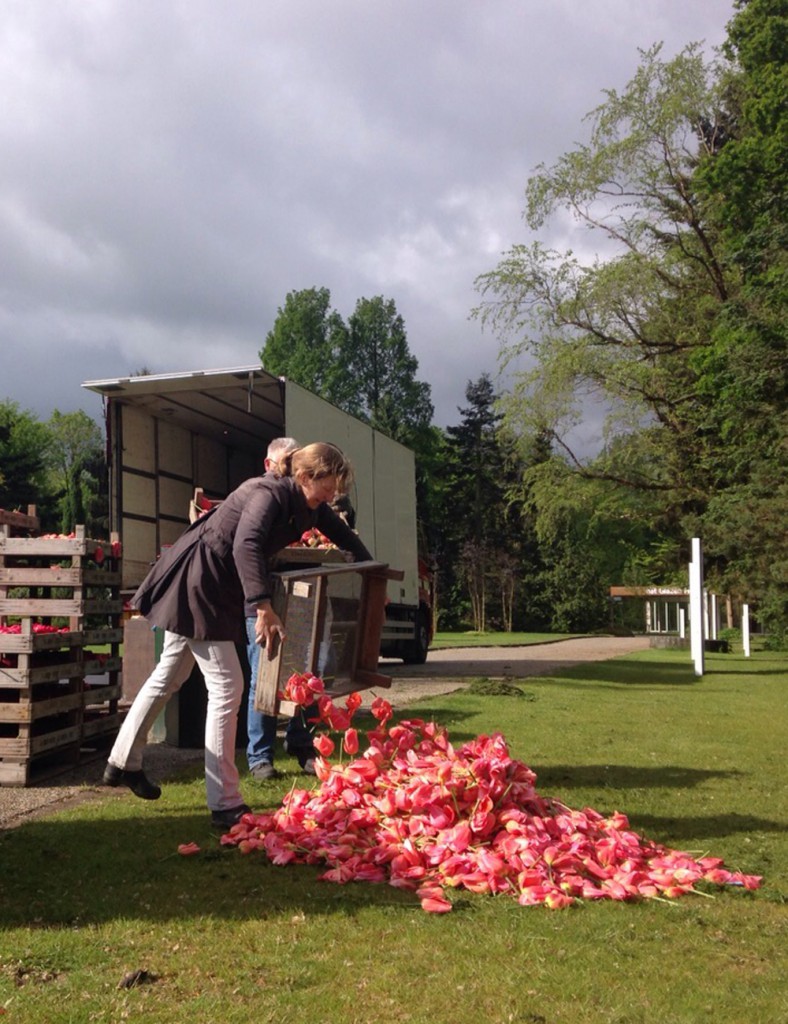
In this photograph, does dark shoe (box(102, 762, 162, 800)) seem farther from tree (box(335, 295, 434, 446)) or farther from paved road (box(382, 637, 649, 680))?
tree (box(335, 295, 434, 446))

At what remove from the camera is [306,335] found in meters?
72.9

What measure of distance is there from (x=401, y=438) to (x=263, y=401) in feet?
175

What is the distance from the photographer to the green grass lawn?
2893 mm

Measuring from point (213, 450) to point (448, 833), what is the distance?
13.4 metres

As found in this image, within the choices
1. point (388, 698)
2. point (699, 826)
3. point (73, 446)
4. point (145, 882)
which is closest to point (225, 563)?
point (145, 882)

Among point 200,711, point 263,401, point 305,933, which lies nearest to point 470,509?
point 263,401

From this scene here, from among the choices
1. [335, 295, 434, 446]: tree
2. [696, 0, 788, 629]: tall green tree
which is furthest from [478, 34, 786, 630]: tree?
[335, 295, 434, 446]: tree

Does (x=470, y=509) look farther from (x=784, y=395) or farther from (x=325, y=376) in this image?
(x=784, y=395)

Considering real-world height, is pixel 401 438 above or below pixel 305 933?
above

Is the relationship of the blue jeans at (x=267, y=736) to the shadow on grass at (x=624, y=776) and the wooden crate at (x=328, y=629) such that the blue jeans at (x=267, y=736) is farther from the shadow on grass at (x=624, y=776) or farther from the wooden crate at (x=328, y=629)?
the shadow on grass at (x=624, y=776)

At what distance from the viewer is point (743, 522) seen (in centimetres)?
2470

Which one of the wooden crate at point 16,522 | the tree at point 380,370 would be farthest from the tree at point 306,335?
the wooden crate at point 16,522

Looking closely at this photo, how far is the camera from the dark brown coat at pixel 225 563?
4.93 meters

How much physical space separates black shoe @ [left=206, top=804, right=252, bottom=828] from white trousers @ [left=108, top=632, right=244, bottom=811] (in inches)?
0.9
